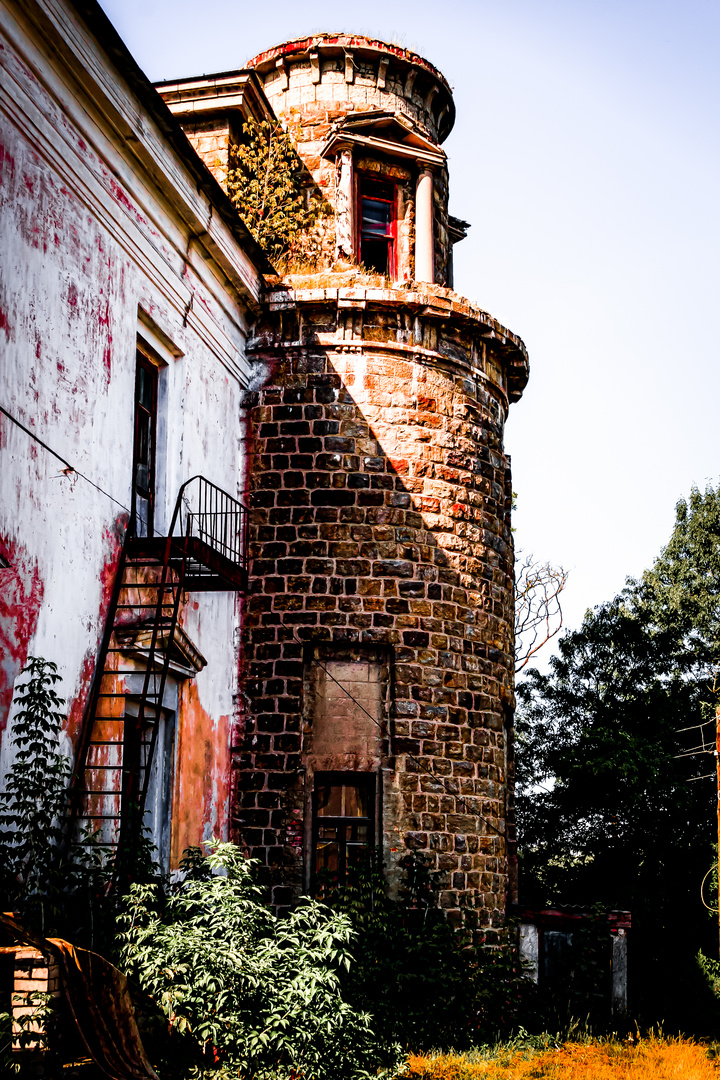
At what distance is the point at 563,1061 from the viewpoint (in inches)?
433

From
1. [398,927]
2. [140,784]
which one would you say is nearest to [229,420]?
[140,784]

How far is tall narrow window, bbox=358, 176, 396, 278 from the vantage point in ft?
50.1

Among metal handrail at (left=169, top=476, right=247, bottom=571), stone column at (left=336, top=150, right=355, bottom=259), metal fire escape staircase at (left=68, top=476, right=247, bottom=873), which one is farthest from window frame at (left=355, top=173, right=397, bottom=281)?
Result: metal fire escape staircase at (left=68, top=476, right=247, bottom=873)

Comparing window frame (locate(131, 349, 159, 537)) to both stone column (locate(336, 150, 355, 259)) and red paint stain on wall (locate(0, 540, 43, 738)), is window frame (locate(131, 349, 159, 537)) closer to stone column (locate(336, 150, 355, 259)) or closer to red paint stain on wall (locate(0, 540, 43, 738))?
red paint stain on wall (locate(0, 540, 43, 738))

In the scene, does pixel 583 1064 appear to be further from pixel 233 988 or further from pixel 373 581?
pixel 373 581

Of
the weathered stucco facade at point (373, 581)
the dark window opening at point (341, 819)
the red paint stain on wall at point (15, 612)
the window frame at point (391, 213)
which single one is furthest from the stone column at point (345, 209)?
the red paint stain on wall at point (15, 612)

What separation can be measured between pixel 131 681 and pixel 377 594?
3.76 m

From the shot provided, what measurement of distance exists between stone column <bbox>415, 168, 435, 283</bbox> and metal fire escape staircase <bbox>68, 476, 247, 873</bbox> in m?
5.51

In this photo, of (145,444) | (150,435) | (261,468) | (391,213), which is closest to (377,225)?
(391,213)

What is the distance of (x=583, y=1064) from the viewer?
36.1ft

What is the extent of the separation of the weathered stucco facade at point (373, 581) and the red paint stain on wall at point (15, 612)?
480 cm

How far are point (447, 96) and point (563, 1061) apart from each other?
12334 millimetres

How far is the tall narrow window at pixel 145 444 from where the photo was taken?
36.0ft

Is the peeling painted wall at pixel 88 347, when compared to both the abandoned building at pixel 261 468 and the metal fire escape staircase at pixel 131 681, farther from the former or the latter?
the metal fire escape staircase at pixel 131 681
